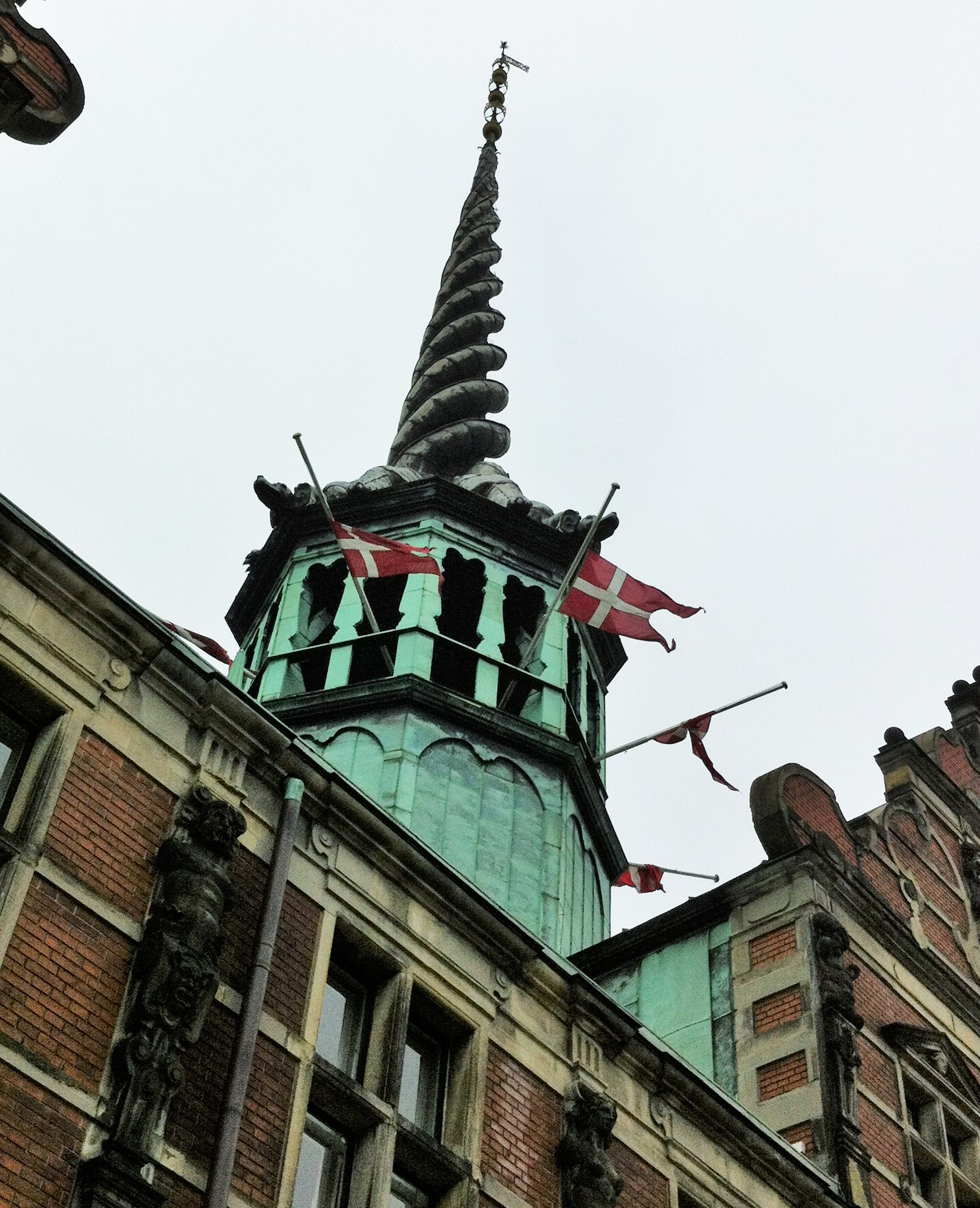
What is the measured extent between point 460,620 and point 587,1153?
18.5 metres

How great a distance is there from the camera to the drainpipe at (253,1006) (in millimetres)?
12781

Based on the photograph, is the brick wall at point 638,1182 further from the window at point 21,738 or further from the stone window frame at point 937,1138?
the window at point 21,738

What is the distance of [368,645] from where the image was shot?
33031mm

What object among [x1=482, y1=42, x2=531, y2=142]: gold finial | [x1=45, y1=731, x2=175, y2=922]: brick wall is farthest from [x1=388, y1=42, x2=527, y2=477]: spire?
[x1=45, y1=731, x2=175, y2=922]: brick wall

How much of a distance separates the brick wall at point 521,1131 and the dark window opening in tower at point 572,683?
16.1 meters

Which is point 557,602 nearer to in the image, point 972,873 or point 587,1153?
point 972,873

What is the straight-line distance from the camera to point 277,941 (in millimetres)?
14883

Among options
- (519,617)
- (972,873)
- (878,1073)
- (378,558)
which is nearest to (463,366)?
(519,617)

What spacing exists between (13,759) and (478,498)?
2214 cm

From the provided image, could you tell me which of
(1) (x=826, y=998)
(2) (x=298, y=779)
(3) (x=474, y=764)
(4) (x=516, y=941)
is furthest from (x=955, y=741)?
(2) (x=298, y=779)

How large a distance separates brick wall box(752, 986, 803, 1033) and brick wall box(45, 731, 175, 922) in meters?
10.3

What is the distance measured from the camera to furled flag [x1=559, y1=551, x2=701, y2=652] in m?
28.9

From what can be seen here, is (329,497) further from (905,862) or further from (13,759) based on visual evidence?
(13,759)

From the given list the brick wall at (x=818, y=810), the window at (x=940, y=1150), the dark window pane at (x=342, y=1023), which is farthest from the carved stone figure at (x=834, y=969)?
the dark window pane at (x=342, y=1023)
